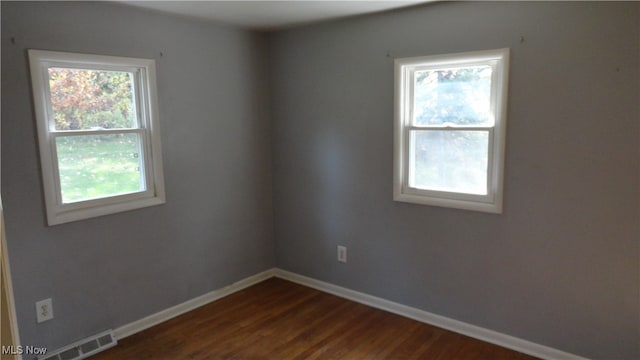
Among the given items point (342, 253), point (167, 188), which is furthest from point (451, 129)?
point (167, 188)

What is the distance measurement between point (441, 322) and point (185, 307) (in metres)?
1.98

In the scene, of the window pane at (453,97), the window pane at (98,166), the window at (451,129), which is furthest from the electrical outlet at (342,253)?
the window pane at (98,166)

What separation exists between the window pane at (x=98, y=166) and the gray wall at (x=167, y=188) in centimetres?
17

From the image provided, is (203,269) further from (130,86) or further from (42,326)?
(130,86)

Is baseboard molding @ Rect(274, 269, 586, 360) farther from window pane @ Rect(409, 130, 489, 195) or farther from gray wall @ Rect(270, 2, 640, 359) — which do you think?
window pane @ Rect(409, 130, 489, 195)

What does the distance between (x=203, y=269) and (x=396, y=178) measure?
1741 mm

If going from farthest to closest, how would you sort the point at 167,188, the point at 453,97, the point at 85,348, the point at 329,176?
the point at 329,176 < the point at 167,188 < the point at 453,97 < the point at 85,348

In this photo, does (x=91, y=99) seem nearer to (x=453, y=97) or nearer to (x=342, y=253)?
(x=342, y=253)

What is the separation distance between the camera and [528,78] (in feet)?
8.34

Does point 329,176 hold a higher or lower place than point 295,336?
higher

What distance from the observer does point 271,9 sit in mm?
2957

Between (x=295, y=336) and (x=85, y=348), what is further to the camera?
(x=295, y=336)

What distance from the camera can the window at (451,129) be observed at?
2717 millimetres

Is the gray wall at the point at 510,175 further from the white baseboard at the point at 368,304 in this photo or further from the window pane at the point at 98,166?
the window pane at the point at 98,166
